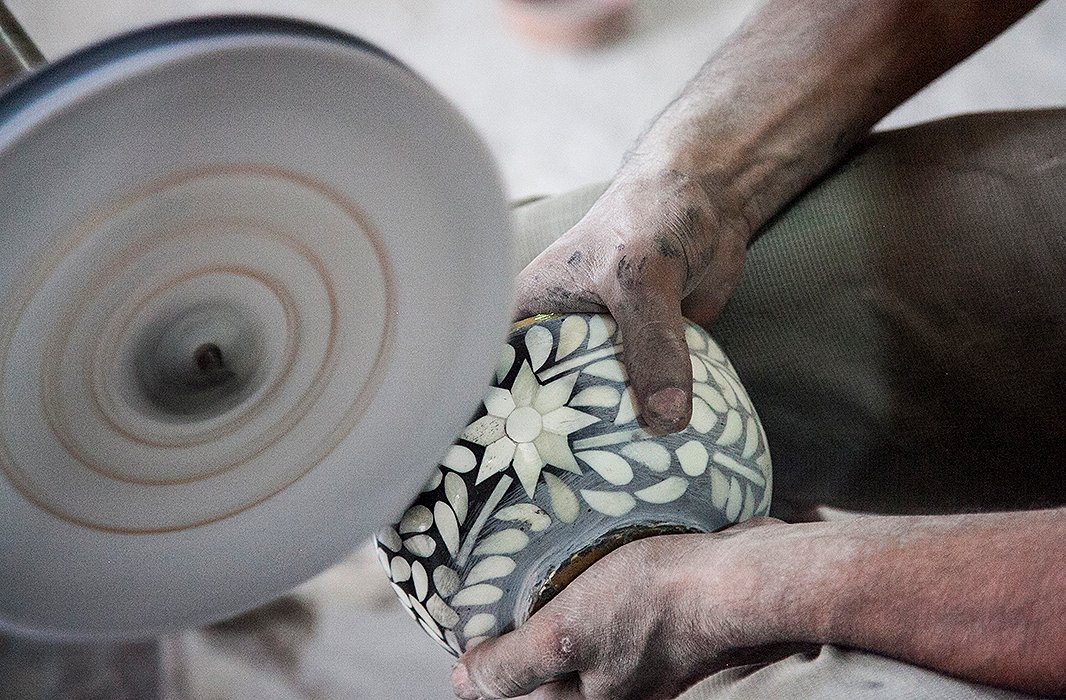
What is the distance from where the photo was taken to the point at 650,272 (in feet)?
2.29

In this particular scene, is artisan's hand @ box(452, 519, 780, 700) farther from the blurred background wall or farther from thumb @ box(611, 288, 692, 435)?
the blurred background wall

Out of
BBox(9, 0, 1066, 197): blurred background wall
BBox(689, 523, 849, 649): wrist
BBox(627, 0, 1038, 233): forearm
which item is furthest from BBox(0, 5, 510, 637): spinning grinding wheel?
BBox(9, 0, 1066, 197): blurred background wall

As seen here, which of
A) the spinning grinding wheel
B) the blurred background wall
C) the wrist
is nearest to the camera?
the spinning grinding wheel

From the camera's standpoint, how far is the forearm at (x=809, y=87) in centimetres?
85

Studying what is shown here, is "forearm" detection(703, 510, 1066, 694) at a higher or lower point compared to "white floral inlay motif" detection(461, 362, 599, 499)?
lower

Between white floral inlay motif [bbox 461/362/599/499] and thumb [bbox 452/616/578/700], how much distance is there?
9cm

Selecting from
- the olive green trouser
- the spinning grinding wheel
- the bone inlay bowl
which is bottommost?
the olive green trouser

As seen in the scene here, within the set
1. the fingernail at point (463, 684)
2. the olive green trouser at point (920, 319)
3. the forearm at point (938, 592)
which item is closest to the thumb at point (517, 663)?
the fingernail at point (463, 684)

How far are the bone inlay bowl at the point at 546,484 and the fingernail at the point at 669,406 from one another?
0.09ft

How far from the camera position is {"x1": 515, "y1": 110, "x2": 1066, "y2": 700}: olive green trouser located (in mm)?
829

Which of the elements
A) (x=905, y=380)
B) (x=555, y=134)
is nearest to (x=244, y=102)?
(x=905, y=380)

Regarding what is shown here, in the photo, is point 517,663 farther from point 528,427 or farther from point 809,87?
point 809,87

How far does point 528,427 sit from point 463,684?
0.20 m

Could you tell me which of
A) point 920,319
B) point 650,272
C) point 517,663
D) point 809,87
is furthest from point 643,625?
point 809,87
